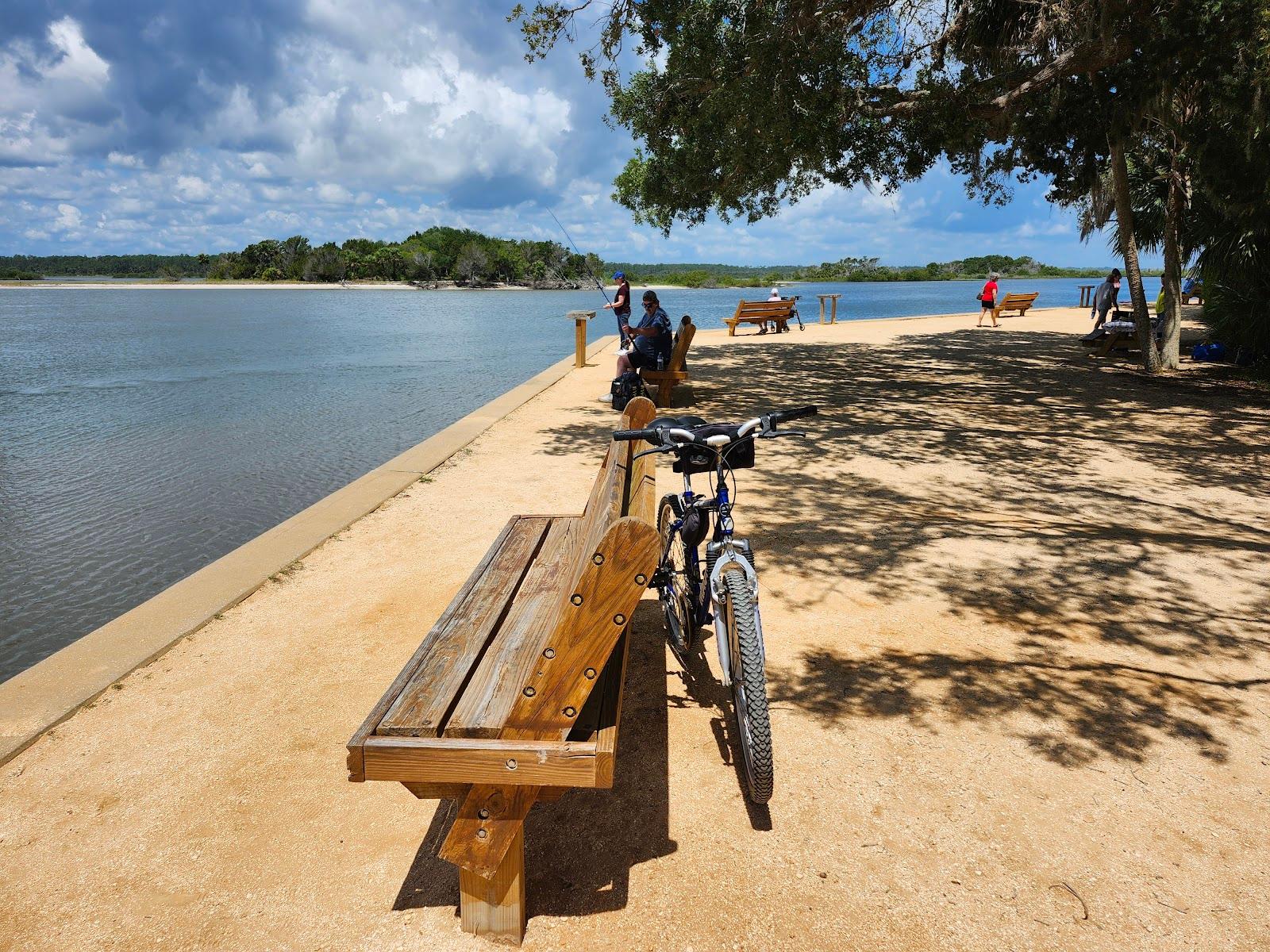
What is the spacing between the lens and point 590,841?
2768 millimetres

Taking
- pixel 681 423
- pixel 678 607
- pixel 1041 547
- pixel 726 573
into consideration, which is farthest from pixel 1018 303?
pixel 726 573

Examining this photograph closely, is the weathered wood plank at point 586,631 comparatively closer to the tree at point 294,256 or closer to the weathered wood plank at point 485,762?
the weathered wood plank at point 485,762

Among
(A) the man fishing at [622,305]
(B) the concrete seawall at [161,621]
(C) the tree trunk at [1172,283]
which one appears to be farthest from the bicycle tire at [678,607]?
(C) the tree trunk at [1172,283]

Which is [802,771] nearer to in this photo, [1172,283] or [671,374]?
[671,374]

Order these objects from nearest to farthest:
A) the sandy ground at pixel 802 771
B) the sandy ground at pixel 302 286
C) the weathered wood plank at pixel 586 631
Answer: the weathered wood plank at pixel 586 631 → the sandy ground at pixel 802 771 → the sandy ground at pixel 302 286

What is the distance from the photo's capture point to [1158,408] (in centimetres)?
1065

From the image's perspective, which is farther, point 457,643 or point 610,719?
point 457,643

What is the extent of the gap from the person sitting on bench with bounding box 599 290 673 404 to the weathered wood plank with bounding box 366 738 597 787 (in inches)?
358

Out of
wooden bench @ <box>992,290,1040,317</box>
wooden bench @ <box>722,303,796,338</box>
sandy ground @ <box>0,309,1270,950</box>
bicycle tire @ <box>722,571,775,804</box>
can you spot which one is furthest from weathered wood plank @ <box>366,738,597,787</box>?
wooden bench @ <box>992,290,1040,317</box>

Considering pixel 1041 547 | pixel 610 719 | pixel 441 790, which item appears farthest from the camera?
pixel 1041 547

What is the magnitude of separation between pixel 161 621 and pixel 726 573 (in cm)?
322

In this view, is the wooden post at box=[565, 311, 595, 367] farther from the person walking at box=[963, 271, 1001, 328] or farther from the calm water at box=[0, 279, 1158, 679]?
the person walking at box=[963, 271, 1001, 328]

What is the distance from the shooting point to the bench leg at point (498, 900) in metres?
2.31

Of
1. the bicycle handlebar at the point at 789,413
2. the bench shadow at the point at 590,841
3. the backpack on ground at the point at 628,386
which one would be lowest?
the bench shadow at the point at 590,841
